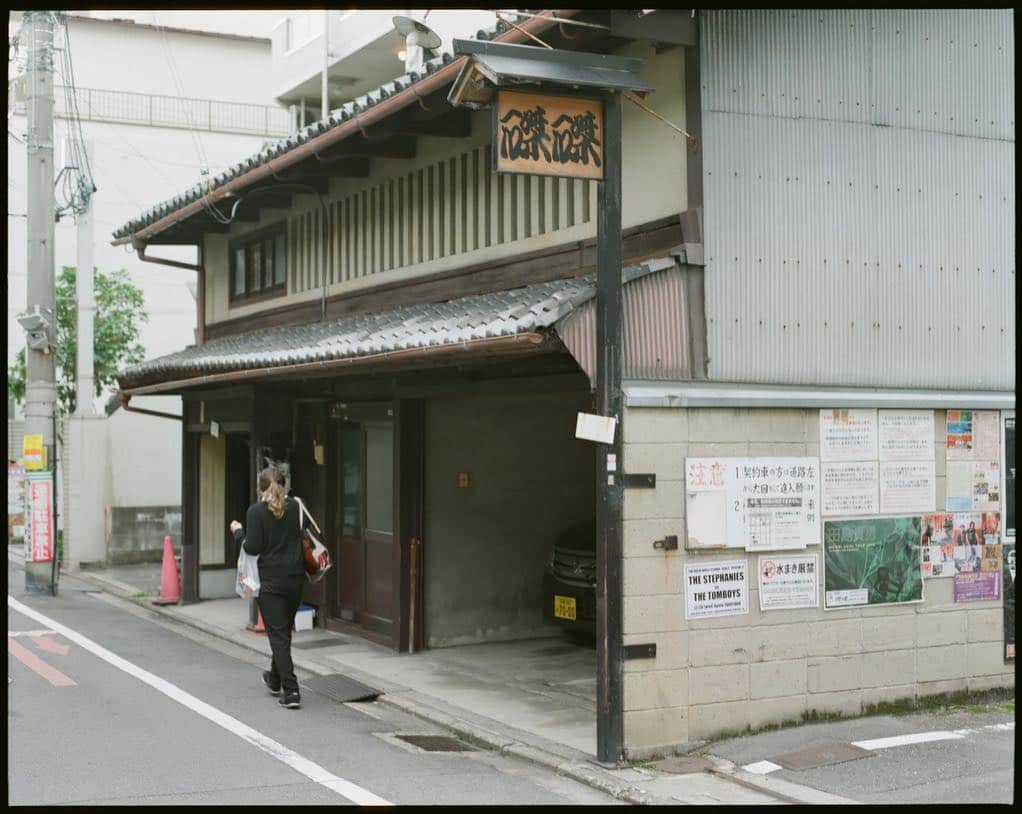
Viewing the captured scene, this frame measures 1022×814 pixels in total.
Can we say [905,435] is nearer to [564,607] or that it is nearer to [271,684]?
[564,607]

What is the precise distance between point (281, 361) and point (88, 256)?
11.0 metres

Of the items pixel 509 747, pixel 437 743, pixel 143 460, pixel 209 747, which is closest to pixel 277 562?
pixel 209 747

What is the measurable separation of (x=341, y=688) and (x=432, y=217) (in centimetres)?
478

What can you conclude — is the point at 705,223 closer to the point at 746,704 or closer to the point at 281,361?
the point at 746,704

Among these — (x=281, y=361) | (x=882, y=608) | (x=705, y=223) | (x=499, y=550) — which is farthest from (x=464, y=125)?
(x=882, y=608)

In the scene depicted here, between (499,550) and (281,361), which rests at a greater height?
(281,361)

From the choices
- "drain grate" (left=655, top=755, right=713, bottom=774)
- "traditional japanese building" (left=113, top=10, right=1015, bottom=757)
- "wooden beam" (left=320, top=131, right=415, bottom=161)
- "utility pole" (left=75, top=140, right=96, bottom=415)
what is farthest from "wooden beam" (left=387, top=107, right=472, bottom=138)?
"utility pole" (left=75, top=140, right=96, bottom=415)

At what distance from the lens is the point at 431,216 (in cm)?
1234

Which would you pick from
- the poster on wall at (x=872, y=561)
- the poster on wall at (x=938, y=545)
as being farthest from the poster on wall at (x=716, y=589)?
the poster on wall at (x=938, y=545)

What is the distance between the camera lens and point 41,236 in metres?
18.1

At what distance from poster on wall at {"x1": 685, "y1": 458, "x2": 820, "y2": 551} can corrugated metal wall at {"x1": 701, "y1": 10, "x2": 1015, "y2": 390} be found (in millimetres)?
663

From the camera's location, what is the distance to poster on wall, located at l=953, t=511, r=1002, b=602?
9766 mm

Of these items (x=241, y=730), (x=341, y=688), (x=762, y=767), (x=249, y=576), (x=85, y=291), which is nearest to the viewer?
(x=762, y=767)

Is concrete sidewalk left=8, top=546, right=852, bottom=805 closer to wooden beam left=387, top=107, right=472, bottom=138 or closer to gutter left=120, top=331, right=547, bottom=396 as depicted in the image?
gutter left=120, top=331, right=547, bottom=396
